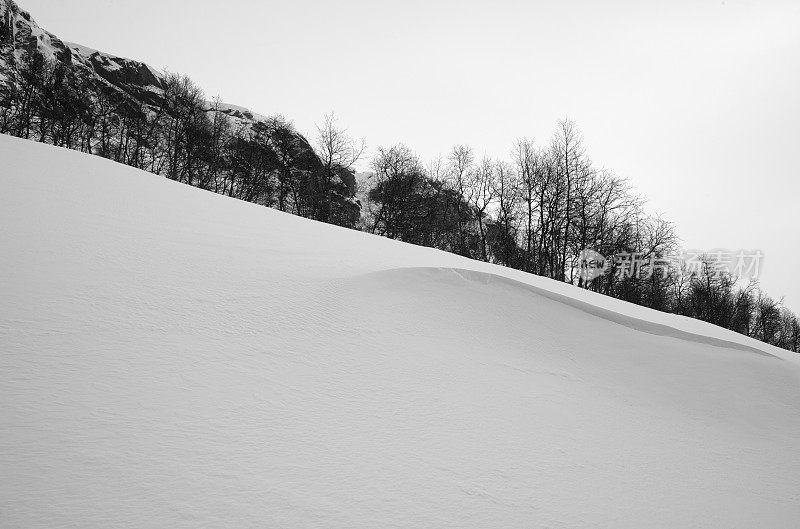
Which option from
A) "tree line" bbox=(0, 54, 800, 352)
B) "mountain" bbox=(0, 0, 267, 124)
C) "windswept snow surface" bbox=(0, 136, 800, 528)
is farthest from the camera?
"mountain" bbox=(0, 0, 267, 124)

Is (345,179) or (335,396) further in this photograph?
(345,179)

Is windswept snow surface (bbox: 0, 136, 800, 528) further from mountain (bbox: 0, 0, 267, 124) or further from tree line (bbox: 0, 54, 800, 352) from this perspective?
mountain (bbox: 0, 0, 267, 124)

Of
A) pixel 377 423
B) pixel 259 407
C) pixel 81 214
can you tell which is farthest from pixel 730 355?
pixel 81 214

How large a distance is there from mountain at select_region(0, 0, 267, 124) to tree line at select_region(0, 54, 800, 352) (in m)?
2.90

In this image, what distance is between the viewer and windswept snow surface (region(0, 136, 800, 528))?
94cm

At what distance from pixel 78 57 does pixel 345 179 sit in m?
38.7

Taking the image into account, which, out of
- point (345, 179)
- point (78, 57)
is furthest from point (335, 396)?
point (78, 57)

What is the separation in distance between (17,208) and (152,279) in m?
1.48

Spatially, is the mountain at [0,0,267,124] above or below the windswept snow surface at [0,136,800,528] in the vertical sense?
above

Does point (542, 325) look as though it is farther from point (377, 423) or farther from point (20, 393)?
point (20, 393)

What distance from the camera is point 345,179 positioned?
21719 millimetres

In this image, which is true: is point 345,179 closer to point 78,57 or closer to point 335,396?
point 335,396

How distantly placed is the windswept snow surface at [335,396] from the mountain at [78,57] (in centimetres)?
2261

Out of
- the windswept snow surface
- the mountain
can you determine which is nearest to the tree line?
the mountain
